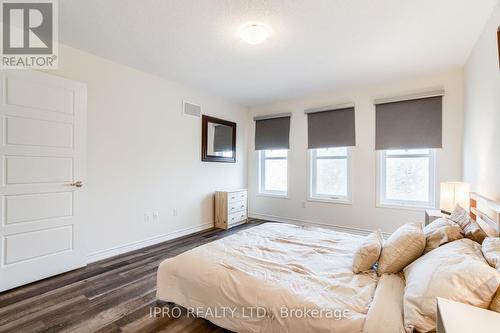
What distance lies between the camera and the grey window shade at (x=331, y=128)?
425 centimetres

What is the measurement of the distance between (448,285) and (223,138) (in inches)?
166

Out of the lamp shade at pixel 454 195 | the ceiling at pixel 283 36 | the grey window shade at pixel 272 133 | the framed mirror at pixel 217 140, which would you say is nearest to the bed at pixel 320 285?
the lamp shade at pixel 454 195

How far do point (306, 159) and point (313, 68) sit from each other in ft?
6.17

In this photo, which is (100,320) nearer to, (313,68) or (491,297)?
(491,297)

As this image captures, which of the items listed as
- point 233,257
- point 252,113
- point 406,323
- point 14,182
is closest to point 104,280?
point 14,182

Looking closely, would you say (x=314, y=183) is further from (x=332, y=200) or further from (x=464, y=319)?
(x=464, y=319)

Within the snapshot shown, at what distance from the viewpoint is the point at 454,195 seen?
2746 mm

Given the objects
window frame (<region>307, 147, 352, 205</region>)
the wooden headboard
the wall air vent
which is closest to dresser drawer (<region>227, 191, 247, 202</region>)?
window frame (<region>307, 147, 352, 205</region>)

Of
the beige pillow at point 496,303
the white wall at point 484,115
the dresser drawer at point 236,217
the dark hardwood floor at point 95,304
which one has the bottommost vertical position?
the dark hardwood floor at point 95,304

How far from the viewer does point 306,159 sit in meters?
4.77

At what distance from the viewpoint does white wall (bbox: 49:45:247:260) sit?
118 inches

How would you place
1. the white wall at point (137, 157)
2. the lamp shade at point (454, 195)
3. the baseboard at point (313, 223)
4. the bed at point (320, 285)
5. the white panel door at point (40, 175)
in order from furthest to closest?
the baseboard at point (313, 223)
the white wall at point (137, 157)
the lamp shade at point (454, 195)
the white panel door at point (40, 175)
the bed at point (320, 285)

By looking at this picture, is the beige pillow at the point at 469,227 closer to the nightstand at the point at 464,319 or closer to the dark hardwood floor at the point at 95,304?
the nightstand at the point at 464,319

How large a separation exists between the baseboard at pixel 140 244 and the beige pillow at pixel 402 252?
10.3ft
